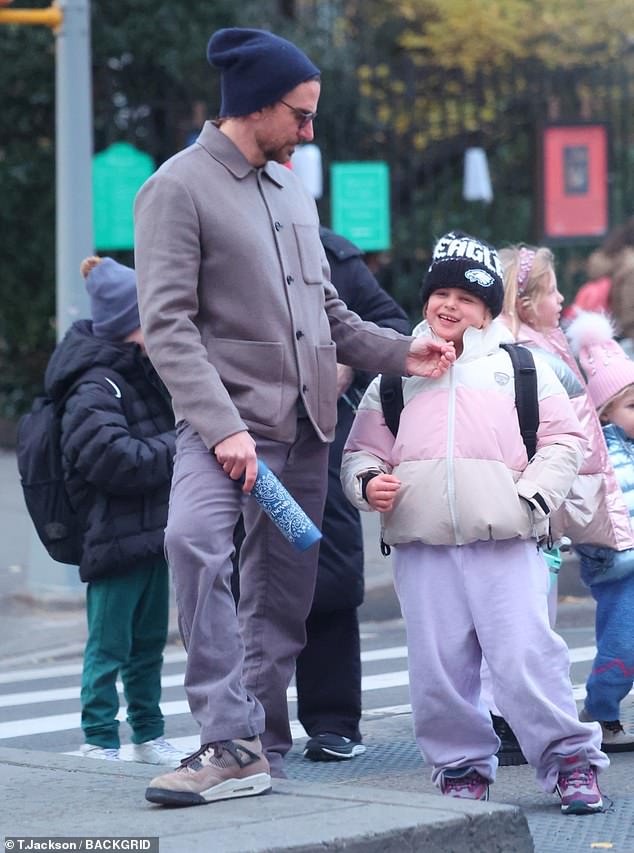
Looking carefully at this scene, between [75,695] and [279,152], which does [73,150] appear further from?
[279,152]

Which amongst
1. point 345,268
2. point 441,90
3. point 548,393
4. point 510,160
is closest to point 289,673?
point 548,393

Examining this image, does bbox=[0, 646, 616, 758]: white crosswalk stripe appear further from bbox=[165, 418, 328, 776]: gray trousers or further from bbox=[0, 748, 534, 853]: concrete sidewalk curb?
bbox=[0, 748, 534, 853]: concrete sidewalk curb

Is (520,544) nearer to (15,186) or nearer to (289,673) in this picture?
(289,673)

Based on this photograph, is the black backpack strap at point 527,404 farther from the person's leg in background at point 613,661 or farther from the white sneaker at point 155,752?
the white sneaker at point 155,752

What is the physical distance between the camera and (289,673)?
4.71m

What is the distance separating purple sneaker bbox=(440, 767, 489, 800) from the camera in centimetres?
450

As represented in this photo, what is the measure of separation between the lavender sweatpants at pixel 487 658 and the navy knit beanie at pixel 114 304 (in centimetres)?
161

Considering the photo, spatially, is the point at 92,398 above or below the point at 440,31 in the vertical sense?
below

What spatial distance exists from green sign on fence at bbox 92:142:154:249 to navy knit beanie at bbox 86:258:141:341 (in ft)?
26.2

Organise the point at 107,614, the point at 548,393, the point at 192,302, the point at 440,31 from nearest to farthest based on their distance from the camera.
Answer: the point at 192,302, the point at 548,393, the point at 107,614, the point at 440,31

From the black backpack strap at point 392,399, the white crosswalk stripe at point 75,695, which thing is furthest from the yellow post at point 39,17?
the black backpack strap at point 392,399

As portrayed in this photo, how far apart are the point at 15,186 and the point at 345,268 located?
11.1 m

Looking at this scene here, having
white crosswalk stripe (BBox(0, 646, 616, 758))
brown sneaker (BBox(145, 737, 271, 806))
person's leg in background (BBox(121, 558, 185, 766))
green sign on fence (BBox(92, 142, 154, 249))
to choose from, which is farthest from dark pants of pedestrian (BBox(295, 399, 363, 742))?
green sign on fence (BBox(92, 142, 154, 249))

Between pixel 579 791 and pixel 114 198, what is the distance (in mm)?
10198
